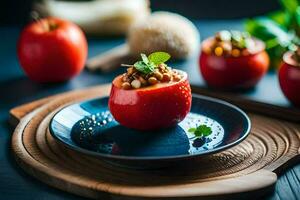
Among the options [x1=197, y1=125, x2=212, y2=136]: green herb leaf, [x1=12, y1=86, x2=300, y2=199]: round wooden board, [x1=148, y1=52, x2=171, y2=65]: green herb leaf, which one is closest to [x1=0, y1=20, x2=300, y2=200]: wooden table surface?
[x1=12, y1=86, x2=300, y2=199]: round wooden board

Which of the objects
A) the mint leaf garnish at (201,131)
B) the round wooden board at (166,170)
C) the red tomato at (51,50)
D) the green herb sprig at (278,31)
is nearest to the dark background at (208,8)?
the green herb sprig at (278,31)

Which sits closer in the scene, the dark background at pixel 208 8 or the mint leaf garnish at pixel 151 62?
the mint leaf garnish at pixel 151 62

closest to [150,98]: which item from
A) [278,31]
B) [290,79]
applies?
[290,79]

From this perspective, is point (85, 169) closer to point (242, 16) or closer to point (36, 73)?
point (36, 73)

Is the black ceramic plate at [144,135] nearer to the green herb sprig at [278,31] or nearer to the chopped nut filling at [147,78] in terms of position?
the chopped nut filling at [147,78]

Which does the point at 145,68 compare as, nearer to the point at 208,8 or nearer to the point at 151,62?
the point at 151,62

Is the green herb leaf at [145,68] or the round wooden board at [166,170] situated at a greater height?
the green herb leaf at [145,68]
